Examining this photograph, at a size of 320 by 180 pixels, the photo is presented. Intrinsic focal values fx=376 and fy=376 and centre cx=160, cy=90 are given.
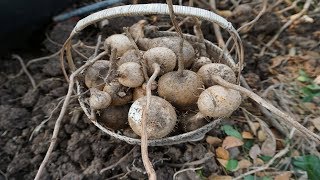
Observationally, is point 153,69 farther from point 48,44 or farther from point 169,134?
point 48,44

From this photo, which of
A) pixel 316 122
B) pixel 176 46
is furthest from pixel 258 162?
pixel 176 46

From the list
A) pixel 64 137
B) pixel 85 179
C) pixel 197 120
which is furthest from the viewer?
pixel 64 137

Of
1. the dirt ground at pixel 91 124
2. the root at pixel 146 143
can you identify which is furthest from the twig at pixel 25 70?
the root at pixel 146 143

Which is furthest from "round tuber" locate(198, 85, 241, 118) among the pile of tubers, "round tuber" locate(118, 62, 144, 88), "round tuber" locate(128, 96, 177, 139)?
"round tuber" locate(118, 62, 144, 88)

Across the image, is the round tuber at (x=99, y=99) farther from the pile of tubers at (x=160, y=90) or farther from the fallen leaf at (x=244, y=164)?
the fallen leaf at (x=244, y=164)

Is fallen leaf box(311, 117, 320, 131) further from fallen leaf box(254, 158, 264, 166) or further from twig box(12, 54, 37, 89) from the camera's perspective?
twig box(12, 54, 37, 89)

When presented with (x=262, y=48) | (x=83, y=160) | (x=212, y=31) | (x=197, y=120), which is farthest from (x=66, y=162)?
(x=262, y=48)

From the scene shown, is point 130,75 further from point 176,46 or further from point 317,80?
point 317,80
